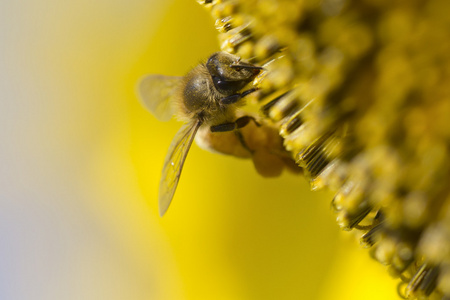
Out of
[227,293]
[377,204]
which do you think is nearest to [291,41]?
[377,204]

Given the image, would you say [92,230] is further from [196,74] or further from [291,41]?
[291,41]

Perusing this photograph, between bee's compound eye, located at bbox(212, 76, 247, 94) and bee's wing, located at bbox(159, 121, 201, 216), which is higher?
bee's compound eye, located at bbox(212, 76, 247, 94)

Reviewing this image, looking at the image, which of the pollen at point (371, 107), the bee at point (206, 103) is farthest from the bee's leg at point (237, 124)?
the pollen at point (371, 107)

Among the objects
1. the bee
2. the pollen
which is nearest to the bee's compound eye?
the bee

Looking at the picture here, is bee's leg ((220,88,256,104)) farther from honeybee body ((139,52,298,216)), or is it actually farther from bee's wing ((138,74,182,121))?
bee's wing ((138,74,182,121))

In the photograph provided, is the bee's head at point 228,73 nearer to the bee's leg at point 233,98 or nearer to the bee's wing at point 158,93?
the bee's leg at point 233,98
